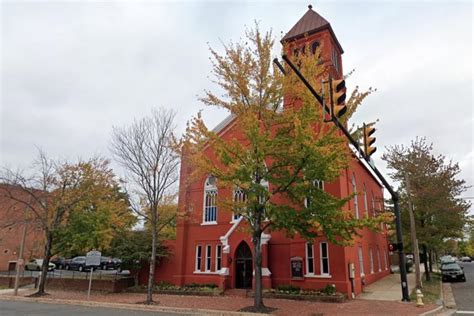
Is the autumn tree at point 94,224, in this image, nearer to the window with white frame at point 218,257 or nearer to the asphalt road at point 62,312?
the asphalt road at point 62,312

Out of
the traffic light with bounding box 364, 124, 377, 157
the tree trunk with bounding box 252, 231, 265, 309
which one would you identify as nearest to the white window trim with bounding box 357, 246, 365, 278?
the tree trunk with bounding box 252, 231, 265, 309

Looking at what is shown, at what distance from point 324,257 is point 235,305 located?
6690 mm

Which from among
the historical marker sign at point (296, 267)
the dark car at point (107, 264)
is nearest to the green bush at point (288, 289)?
the historical marker sign at point (296, 267)

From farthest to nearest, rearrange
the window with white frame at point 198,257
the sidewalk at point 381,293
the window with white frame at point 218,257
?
the window with white frame at point 198,257 → the window with white frame at point 218,257 → the sidewalk at point 381,293

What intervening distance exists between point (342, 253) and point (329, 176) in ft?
26.8

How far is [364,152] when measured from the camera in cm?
996

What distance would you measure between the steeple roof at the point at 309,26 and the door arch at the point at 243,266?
15.6 m

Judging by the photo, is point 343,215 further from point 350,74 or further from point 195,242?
point 195,242

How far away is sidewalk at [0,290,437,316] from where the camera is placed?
1509 cm

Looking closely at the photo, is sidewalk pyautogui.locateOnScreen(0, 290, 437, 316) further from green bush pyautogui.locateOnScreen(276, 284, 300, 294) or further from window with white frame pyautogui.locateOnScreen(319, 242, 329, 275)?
window with white frame pyautogui.locateOnScreen(319, 242, 329, 275)

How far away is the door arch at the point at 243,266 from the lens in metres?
22.9

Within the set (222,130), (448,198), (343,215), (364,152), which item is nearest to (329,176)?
(343,215)

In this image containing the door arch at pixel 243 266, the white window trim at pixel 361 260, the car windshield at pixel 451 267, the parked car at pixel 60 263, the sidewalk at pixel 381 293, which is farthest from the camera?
the parked car at pixel 60 263

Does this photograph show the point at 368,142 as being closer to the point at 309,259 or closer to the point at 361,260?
the point at 309,259
